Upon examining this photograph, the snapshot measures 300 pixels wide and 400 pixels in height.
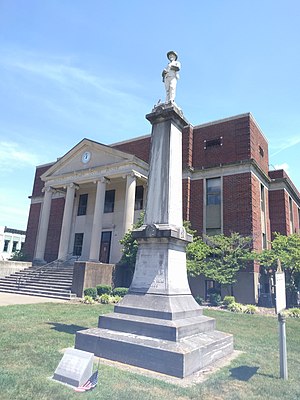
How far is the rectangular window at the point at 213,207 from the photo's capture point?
71.7 ft

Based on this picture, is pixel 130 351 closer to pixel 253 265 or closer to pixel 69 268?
pixel 253 265

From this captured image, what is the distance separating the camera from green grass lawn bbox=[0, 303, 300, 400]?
4172 mm

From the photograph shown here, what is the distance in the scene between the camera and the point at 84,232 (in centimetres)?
2712

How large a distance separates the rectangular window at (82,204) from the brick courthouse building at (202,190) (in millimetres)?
386

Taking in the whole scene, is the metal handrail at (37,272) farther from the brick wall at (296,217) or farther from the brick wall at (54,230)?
the brick wall at (296,217)

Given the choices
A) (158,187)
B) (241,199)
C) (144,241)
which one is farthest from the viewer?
(241,199)

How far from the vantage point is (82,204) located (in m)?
28.5

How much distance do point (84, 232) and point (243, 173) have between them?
47.7ft

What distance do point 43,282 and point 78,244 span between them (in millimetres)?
8108

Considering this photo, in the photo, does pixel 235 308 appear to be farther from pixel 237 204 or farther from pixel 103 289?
pixel 237 204

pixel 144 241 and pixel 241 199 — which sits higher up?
pixel 241 199

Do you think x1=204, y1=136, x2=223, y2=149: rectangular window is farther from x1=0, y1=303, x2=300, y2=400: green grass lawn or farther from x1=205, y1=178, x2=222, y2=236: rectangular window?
x1=0, y1=303, x2=300, y2=400: green grass lawn

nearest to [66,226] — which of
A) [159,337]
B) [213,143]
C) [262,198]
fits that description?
[213,143]

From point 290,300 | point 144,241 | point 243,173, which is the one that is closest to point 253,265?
point 290,300
